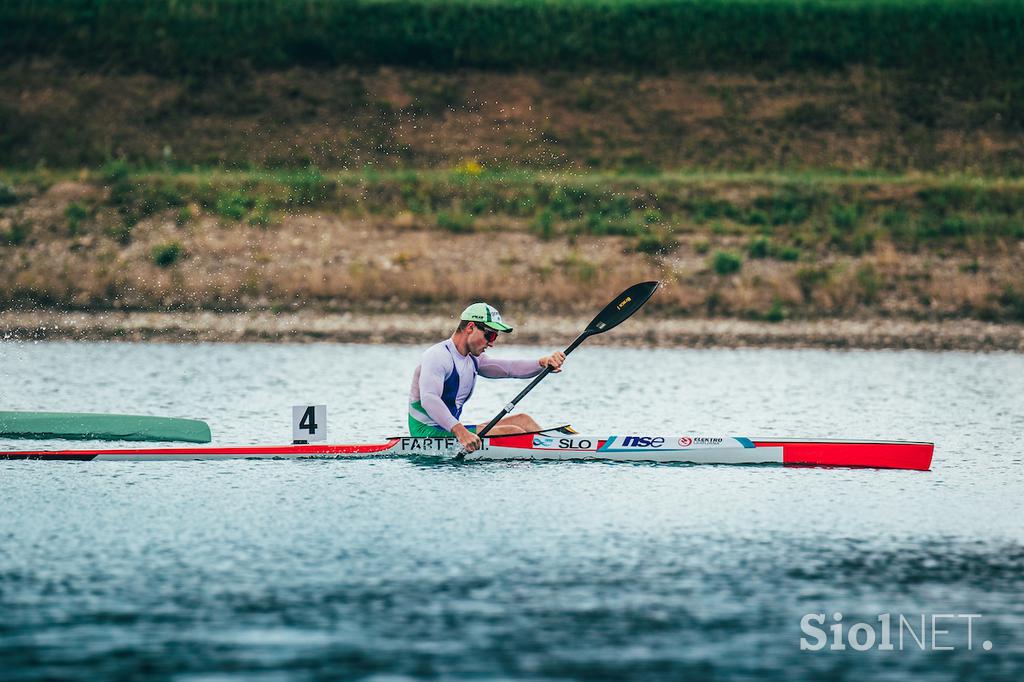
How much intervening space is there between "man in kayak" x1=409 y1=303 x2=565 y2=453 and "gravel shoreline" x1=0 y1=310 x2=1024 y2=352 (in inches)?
785

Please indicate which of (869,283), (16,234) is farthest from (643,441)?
(16,234)

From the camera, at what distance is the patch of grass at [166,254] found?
3991 cm

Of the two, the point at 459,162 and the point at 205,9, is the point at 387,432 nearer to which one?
the point at 459,162

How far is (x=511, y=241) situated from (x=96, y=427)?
943 inches

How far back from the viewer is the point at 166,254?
40.0m

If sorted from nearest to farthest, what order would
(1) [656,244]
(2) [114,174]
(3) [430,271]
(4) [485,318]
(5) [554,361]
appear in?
(5) [554,361]
(4) [485,318]
(3) [430,271]
(1) [656,244]
(2) [114,174]

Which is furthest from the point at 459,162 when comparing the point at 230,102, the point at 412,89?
the point at 230,102

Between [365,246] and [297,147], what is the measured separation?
54.4 ft

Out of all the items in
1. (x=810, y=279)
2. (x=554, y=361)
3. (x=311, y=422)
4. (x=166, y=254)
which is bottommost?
(x=311, y=422)

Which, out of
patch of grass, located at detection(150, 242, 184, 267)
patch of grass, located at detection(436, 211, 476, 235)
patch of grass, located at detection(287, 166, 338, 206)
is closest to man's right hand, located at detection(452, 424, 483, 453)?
patch of grass, located at detection(150, 242, 184, 267)

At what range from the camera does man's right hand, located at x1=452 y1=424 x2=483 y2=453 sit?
16.4 meters

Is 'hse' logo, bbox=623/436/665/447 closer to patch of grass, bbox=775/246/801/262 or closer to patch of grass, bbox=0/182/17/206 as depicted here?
patch of grass, bbox=775/246/801/262

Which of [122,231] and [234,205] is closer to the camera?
[122,231]

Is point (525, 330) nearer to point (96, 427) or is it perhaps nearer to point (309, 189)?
point (309, 189)
